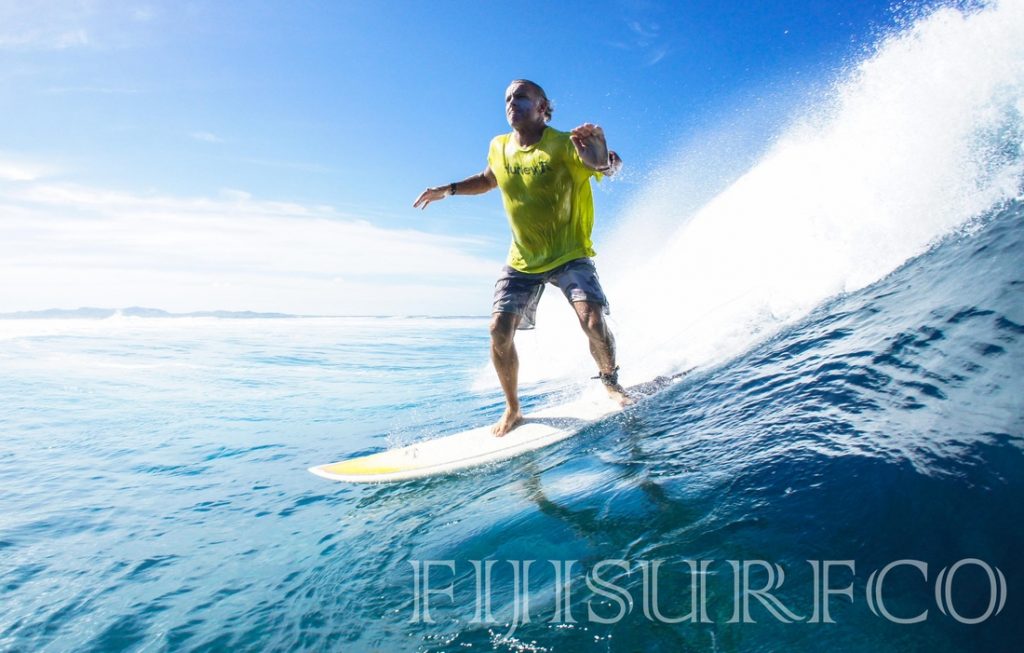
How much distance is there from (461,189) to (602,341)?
6.24 feet

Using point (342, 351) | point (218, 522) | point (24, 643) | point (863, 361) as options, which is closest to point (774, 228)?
point (863, 361)

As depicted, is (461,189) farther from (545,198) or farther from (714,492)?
(714,492)

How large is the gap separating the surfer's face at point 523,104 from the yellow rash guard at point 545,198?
0.16 metres

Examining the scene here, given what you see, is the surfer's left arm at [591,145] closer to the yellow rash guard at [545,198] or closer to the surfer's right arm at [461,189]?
the yellow rash guard at [545,198]

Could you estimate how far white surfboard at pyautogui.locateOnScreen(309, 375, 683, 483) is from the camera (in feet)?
12.5

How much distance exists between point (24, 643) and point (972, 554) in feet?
11.7

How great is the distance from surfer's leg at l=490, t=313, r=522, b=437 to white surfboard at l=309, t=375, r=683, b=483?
3.7 inches

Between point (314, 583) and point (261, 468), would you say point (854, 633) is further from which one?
point (261, 468)

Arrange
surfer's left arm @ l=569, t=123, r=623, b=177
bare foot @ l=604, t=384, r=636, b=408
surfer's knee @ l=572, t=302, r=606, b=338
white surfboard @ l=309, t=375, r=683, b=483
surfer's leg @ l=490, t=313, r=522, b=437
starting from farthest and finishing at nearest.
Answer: surfer's leg @ l=490, t=313, r=522, b=437
bare foot @ l=604, t=384, r=636, b=408
surfer's knee @ l=572, t=302, r=606, b=338
white surfboard @ l=309, t=375, r=683, b=483
surfer's left arm @ l=569, t=123, r=623, b=177

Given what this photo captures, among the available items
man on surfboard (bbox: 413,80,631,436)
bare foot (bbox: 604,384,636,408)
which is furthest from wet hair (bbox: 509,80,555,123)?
bare foot (bbox: 604,384,636,408)

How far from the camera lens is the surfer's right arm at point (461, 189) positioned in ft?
14.9

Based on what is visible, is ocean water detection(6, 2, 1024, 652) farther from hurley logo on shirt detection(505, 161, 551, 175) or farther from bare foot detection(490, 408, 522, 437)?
hurley logo on shirt detection(505, 161, 551, 175)

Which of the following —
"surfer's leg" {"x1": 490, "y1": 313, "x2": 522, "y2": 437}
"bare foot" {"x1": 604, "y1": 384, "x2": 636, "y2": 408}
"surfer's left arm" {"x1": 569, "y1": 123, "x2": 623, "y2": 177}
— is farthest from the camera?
"surfer's leg" {"x1": 490, "y1": 313, "x2": 522, "y2": 437}

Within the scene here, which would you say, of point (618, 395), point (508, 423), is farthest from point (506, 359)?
point (618, 395)
